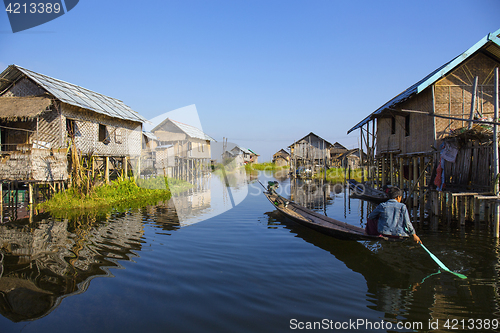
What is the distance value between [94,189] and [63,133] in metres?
2.65

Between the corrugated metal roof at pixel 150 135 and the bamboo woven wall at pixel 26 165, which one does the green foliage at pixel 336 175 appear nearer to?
the corrugated metal roof at pixel 150 135

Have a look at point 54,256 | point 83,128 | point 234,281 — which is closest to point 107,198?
point 83,128

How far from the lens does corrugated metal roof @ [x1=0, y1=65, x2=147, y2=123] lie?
1168 cm

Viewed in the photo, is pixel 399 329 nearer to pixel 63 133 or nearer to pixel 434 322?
pixel 434 322

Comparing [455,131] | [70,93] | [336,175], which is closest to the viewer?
[455,131]

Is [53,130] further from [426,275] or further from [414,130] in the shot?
[414,130]

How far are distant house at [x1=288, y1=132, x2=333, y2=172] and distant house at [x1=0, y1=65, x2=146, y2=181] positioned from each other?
22.2 m

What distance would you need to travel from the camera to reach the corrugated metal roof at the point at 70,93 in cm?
1168

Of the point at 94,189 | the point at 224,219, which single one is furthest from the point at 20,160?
the point at 224,219

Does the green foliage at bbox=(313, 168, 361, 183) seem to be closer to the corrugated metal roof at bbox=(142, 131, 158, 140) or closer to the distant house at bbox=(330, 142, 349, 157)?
the distant house at bbox=(330, 142, 349, 157)

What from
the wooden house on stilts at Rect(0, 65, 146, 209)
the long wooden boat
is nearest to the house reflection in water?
the wooden house on stilts at Rect(0, 65, 146, 209)

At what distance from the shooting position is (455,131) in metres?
9.09

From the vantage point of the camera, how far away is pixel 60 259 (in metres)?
5.80

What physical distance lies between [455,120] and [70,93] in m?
15.9
